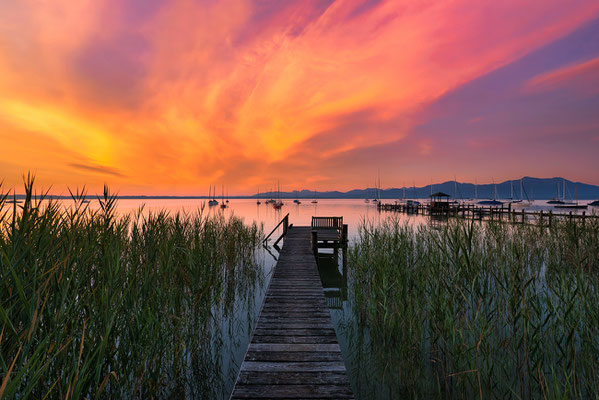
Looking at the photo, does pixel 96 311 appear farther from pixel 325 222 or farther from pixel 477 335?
pixel 325 222

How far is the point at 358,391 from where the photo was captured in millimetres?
4449

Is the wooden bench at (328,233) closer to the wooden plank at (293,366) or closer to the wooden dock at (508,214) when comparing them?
the wooden dock at (508,214)

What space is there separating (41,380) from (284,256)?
30.4 ft

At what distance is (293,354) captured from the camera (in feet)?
13.6

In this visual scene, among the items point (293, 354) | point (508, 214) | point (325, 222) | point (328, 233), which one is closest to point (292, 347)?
point (293, 354)

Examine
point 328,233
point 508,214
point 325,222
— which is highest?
point 508,214

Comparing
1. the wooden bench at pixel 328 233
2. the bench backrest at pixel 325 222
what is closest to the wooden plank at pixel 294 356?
the wooden bench at pixel 328 233

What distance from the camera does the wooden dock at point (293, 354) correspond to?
338cm

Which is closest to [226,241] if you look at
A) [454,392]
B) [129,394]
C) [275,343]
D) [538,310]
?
[275,343]

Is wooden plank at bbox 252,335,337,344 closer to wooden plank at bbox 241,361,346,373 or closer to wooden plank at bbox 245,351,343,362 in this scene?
wooden plank at bbox 245,351,343,362

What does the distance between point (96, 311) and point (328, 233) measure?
1313cm

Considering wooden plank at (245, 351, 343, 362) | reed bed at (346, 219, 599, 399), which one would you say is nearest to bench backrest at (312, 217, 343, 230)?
reed bed at (346, 219, 599, 399)

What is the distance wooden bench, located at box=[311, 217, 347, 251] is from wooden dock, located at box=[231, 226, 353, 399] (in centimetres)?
562

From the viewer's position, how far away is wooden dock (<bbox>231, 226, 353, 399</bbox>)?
338cm
